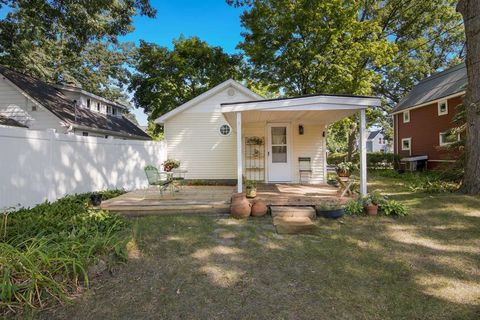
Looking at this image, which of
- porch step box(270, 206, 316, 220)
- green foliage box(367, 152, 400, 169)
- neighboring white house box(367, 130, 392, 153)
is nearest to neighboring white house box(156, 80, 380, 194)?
porch step box(270, 206, 316, 220)

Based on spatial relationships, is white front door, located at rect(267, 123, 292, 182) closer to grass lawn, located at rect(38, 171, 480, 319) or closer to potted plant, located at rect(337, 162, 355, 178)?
potted plant, located at rect(337, 162, 355, 178)

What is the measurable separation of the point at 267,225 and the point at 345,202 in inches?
83.5

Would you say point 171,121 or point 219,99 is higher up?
point 219,99

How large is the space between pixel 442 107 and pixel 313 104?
12.1m

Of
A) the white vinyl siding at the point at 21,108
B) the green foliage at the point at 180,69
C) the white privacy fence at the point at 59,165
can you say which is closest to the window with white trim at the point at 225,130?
the white privacy fence at the point at 59,165

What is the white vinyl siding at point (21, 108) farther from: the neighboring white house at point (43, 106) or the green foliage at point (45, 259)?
the green foliage at point (45, 259)

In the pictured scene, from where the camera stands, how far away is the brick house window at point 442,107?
13.6 metres

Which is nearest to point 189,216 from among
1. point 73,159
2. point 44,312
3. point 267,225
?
point 267,225

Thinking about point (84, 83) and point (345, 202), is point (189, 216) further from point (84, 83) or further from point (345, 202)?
point (84, 83)

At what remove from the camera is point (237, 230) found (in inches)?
193

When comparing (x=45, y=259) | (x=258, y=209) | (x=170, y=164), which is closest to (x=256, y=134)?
(x=170, y=164)

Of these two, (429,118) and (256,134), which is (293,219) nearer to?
(256,134)

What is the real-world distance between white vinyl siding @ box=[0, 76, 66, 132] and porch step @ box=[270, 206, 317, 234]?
12169 millimetres

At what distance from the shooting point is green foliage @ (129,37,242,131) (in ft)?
62.3
